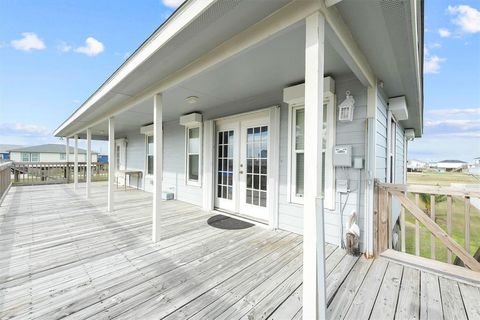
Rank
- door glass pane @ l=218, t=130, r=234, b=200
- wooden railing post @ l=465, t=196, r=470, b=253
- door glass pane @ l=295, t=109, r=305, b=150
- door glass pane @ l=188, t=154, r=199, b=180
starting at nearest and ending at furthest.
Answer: wooden railing post @ l=465, t=196, r=470, b=253 < door glass pane @ l=295, t=109, r=305, b=150 < door glass pane @ l=218, t=130, r=234, b=200 < door glass pane @ l=188, t=154, r=199, b=180

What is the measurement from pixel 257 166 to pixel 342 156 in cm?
162

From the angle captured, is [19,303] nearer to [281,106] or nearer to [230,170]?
[230,170]

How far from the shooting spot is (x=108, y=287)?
1.89 m

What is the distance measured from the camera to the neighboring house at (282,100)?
1.48 meters

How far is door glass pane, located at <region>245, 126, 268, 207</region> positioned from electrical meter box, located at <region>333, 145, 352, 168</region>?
1321 mm

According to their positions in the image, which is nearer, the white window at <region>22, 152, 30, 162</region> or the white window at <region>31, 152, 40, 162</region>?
the white window at <region>22, 152, 30, 162</region>

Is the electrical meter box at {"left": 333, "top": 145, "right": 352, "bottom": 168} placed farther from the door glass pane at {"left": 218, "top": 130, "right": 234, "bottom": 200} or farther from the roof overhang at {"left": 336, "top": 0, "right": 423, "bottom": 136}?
the door glass pane at {"left": 218, "top": 130, "right": 234, "bottom": 200}

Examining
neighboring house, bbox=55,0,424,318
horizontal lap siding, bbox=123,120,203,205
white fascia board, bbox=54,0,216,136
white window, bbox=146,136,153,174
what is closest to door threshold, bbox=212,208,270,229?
neighboring house, bbox=55,0,424,318

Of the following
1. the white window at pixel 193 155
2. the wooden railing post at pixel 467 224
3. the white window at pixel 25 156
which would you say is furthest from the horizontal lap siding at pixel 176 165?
the white window at pixel 25 156

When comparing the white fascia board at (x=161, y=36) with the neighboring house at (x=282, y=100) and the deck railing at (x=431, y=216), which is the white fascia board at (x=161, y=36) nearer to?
the neighboring house at (x=282, y=100)

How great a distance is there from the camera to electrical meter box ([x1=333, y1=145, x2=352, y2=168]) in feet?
8.63

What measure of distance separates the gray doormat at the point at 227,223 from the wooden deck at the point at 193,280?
237mm

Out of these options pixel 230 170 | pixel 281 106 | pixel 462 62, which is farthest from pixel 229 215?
pixel 462 62

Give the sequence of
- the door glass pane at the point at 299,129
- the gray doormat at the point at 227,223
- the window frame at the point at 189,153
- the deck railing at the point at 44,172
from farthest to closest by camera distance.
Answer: the deck railing at the point at 44,172
the window frame at the point at 189,153
the gray doormat at the point at 227,223
the door glass pane at the point at 299,129
